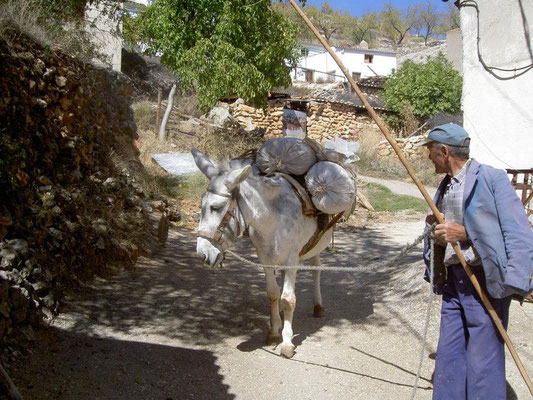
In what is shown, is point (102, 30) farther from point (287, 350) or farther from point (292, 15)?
point (292, 15)

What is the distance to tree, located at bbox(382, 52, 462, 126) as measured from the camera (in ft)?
79.7

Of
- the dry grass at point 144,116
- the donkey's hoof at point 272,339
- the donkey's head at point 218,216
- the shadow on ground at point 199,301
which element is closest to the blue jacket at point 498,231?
the shadow on ground at point 199,301

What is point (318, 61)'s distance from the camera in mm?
44781

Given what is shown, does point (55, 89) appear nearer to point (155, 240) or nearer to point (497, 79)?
point (155, 240)

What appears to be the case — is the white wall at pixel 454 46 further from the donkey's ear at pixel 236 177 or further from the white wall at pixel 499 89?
the donkey's ear at pixel 236 177

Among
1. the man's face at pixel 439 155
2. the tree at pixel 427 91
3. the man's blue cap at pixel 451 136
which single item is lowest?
the man's face at pixel 439 155

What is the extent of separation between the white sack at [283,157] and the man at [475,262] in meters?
1.89

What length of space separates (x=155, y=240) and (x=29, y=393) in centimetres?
470

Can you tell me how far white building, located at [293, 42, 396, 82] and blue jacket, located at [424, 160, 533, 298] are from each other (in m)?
40.2

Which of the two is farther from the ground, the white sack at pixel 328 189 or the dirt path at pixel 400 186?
the white sack at pixel 328 189

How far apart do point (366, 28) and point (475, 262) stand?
7004 centimetres

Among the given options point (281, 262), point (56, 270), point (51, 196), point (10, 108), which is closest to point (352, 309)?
point (281, 262)

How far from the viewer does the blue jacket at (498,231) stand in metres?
2.77

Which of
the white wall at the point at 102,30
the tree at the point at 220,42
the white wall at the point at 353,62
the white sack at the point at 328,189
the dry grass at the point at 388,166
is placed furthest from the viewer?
the white wall at the point at 353,62
